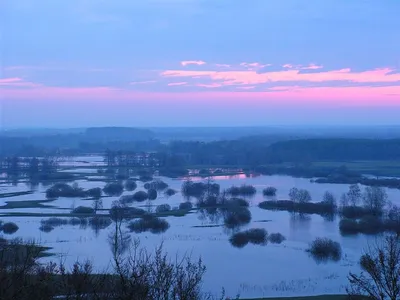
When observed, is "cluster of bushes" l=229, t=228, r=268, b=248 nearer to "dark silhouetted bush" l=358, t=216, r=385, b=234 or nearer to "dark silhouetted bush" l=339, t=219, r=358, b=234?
"dark silhouetted bush" l=339, t=219, r=358, b=234

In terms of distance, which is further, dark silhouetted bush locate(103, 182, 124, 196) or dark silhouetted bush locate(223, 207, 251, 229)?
dark silhouetted bush locate(103, 182, 124, 196)

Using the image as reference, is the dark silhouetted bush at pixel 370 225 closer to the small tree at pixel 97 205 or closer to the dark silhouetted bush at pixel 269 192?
the dark silhouetted bush at pixel 269 192

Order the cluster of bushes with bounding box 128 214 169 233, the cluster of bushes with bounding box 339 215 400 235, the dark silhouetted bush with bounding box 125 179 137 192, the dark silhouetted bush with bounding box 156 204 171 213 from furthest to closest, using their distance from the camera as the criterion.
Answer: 1. the dark silhouetted bush with bounding box 125 179 137 192
2. the dark silhouetted bush with bounding box 156 204 171 213
3. the cluster of bushes with bounding box 128 214 169 233
4. the cluster of bushes with bounding box 339 215 400 235

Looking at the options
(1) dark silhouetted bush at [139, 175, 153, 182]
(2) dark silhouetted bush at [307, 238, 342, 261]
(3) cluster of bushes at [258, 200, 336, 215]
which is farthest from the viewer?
(1) dark silhouetted bush at [139, 175, 153, 182]

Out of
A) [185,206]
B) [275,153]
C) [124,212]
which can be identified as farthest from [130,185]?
[275,153]

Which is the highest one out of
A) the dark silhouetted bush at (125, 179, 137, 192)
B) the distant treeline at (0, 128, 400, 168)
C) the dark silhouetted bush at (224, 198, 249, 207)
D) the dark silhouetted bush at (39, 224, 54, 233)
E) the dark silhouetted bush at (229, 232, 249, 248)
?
the distant treeline at (0, 128, 400, 168)

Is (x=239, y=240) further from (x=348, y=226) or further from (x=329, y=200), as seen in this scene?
(x=329, y=200)

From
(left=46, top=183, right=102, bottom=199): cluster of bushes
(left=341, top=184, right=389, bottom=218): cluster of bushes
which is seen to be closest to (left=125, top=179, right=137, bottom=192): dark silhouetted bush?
(left=46, top=183, right=102, bottom=199): cluster of bushes
